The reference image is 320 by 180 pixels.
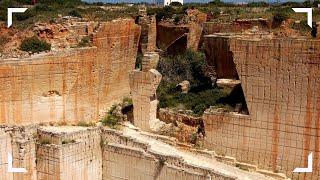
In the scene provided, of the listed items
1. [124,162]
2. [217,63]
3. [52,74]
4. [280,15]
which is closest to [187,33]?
[280,15]

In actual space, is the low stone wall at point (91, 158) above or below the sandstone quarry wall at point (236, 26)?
below

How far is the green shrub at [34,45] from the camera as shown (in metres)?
19.5

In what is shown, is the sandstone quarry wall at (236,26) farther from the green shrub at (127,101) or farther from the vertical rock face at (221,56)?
the green shrub at (127,101)

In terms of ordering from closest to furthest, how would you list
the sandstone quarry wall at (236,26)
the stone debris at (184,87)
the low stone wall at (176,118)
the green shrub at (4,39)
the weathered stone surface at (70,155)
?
the weathered stone surface at (70,155)
the low stone wall at (176,118)
the stone debris at (184,87)
the green shrub at (4,39)
the sandstone quarry wall at (236,26)

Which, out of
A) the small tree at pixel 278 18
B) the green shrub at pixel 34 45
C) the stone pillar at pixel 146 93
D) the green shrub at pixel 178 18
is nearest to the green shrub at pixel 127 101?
the stone pillar at pixel 146 93

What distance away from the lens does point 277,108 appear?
551 inches

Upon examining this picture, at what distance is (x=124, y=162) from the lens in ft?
47.1

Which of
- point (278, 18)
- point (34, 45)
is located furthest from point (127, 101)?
point (278, 18)

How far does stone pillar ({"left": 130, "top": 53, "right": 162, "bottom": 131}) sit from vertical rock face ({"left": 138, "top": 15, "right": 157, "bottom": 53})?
5.32 m

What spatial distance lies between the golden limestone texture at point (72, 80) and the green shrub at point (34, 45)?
2163mm

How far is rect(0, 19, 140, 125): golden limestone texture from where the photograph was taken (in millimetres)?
15659

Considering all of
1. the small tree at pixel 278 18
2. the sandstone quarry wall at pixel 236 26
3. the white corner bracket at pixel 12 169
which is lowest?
the white corner bracket at pixel 12 169

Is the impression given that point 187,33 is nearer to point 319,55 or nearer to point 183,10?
point 183,10

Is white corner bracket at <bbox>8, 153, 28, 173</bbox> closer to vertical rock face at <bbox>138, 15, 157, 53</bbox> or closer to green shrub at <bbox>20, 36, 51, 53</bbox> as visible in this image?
green shrub at <bbox>20, 36, 51, 53</bbox>
